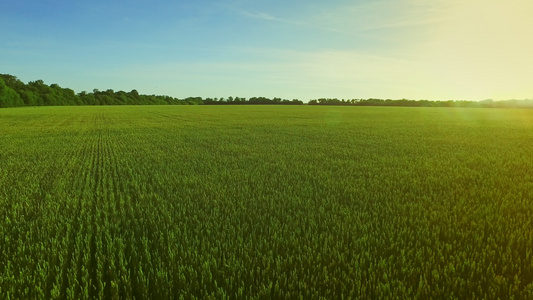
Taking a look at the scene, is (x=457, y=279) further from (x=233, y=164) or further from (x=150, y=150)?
(x=150, y=150)

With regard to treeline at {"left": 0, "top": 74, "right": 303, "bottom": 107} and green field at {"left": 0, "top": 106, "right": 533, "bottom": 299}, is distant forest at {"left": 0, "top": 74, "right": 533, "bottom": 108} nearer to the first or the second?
treeline at {"left": 0, "top": 74, "right": 303, "bottom": 107}

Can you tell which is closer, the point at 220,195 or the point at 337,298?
the point at 337,298

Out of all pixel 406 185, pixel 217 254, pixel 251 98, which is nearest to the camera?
pixel 217 254

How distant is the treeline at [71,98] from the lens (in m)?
104

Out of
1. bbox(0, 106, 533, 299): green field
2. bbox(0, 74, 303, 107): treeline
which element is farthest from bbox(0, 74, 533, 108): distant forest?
bbox(0, 106, 533, 299): green field

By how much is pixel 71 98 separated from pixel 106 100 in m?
12.2

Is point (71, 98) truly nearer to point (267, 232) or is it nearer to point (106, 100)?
point (106, 100)

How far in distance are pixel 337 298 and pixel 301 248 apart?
3.99 ft

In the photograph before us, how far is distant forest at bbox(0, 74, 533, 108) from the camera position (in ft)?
321

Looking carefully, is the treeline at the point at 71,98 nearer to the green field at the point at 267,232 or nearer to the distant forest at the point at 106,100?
the distant forest at the point at 106,100

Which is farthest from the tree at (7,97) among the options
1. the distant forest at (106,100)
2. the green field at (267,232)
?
the green field at (267,232)

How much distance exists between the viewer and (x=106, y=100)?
128m

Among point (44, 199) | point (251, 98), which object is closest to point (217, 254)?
point (44, 199)

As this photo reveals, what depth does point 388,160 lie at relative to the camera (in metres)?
12.9
